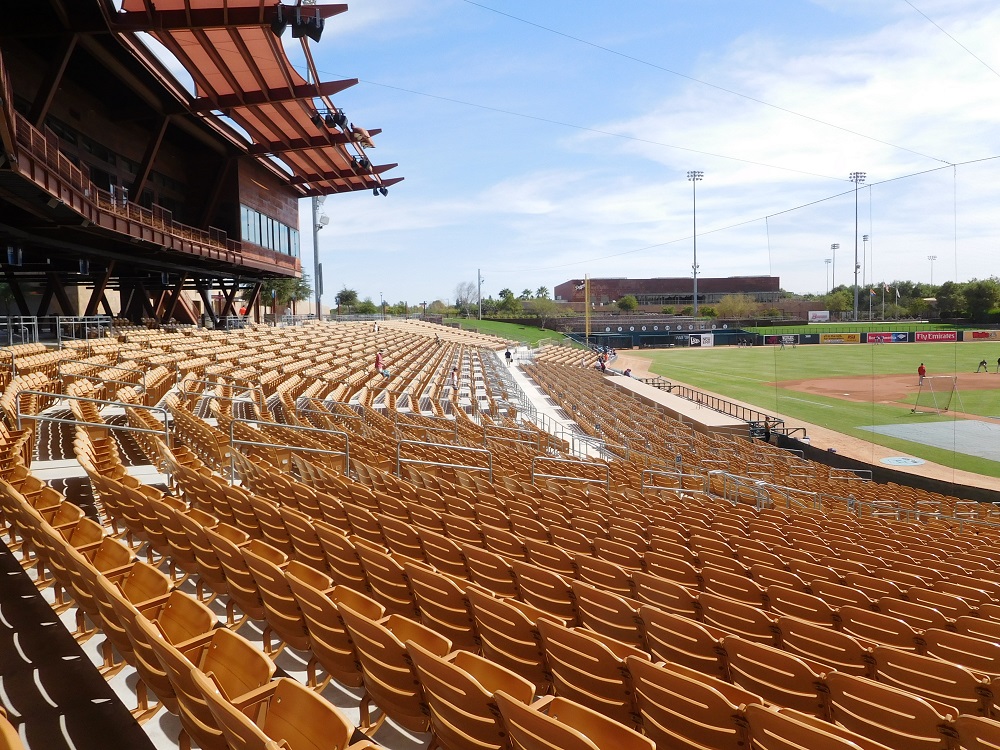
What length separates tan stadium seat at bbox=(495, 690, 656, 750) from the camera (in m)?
2.38

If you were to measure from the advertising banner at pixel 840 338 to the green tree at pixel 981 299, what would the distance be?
10509 millimetres

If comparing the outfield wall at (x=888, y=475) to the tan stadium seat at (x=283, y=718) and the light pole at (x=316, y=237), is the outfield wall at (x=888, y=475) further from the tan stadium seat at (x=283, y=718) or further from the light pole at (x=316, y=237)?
the light pole at (x=316, y=237)

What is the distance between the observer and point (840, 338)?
147 feet

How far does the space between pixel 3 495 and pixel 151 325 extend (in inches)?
1103

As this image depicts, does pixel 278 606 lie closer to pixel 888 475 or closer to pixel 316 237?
pixel 888 475

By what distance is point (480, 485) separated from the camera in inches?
417

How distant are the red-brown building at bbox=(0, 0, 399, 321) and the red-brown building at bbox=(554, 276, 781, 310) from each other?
84.8 meters

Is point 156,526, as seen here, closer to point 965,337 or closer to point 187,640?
point 187,640

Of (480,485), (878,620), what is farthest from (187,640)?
(480,485)

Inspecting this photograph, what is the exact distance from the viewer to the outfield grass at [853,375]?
2475cm

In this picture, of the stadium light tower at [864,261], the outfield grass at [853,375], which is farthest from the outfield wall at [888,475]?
the stadium light tower at [864,261]

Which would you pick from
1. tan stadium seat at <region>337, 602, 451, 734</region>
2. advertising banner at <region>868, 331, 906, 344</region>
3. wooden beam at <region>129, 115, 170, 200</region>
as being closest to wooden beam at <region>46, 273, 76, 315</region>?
wooden beam at <region>129, 115, 170, 200</region>

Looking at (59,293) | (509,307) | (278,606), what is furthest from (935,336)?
(509,307)

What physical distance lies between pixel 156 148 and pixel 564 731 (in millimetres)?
29686
